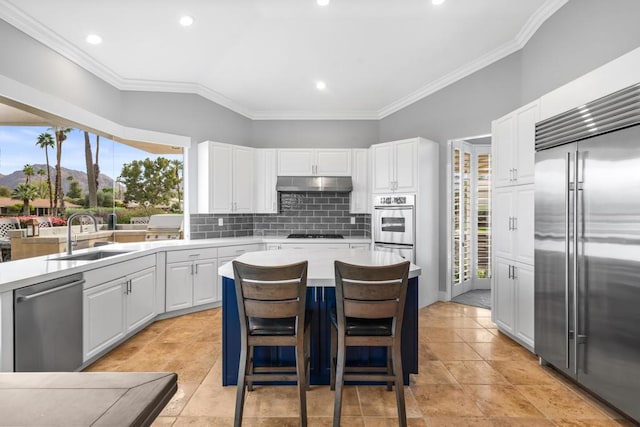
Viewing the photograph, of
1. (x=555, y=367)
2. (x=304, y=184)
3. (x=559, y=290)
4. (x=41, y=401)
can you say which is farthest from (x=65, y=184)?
(x=555, y=367)

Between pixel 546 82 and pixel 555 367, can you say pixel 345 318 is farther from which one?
pixel 546 82

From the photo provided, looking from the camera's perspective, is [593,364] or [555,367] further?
[555,367]

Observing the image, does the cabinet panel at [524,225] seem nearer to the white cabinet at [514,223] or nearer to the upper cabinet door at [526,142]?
the white cabinet at [514,223]

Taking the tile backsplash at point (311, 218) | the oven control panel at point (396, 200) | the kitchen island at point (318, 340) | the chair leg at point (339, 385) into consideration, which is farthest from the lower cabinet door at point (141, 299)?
the oven control panel at point (396, 200)

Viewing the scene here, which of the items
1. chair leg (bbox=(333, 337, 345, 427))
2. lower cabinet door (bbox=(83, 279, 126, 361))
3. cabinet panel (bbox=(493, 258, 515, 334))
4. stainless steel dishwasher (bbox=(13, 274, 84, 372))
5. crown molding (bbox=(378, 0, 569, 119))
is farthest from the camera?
cabinet panel (bbox=(493, 258, 515, 334))

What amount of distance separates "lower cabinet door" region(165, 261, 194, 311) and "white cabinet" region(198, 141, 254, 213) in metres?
0.93

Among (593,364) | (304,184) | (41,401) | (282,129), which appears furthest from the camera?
(282,129)

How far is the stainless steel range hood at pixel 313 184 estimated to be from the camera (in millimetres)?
5141

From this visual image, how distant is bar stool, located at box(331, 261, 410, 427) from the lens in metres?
1.92

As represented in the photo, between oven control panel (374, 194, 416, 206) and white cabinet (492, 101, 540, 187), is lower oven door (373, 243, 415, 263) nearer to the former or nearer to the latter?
oven control panel (374, 194, 416, 206)

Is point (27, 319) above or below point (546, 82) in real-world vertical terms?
below

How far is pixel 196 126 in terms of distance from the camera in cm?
476

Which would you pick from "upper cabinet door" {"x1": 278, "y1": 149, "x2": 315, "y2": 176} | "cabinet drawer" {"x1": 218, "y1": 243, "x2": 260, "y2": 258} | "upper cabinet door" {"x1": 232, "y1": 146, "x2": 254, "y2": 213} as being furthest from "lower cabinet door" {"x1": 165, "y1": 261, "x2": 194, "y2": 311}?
"upper cabinet door" {"x1": 278, "y1": 149, "x2": 315, "y2": 176}

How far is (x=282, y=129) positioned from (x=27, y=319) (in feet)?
14.1
